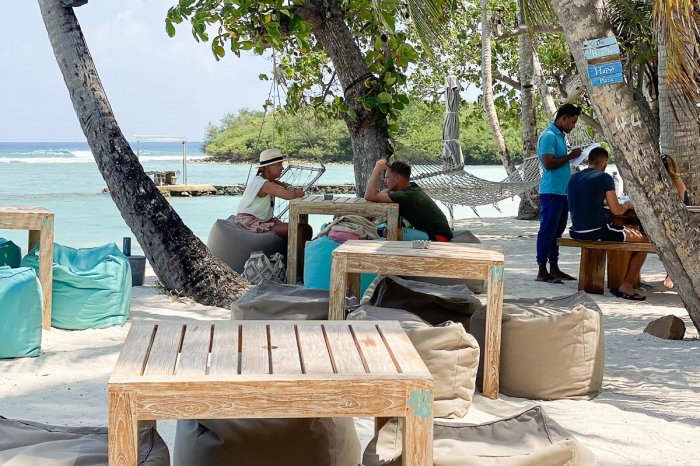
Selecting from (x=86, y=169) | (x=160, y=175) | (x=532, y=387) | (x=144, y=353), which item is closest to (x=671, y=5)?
(x=532, y=387)

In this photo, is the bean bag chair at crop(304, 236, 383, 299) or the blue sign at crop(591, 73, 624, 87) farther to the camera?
the bean bag chair at crop(304, 236, 383, 299)


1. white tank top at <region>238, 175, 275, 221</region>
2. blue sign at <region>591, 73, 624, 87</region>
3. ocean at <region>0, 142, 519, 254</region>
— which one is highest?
blue sign at <region>591, 73, 624, 87</region>

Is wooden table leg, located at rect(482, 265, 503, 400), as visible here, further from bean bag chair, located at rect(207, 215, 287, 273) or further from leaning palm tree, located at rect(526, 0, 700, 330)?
bean bag chair, located at rect(207, 215, 287, 273)

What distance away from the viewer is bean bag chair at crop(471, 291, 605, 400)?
3074mm

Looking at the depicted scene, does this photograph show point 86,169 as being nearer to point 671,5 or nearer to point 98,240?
point 98,240

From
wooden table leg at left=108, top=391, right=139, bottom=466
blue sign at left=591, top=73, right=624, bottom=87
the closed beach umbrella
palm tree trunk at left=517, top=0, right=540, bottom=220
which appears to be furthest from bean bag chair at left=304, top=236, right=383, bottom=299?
palm tree trunk at left=517, top=0, right=540, bottom=220

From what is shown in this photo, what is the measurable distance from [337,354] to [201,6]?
14.9ft

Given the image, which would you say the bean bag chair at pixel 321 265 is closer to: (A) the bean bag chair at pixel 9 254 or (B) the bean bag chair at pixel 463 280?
(B) the bean bag chair at pixel 463 280

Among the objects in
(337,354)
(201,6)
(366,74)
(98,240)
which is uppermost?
(201,6)

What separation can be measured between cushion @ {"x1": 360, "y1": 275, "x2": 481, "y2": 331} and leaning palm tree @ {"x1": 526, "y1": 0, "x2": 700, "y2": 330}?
1029 mm

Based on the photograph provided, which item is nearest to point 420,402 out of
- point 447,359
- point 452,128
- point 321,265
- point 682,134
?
point 447,359

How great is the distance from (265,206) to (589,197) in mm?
2294

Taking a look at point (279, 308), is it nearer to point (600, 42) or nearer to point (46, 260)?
point (46, 260)

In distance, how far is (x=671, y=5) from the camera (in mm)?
3713
